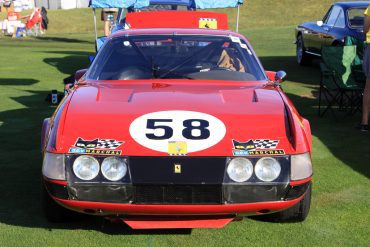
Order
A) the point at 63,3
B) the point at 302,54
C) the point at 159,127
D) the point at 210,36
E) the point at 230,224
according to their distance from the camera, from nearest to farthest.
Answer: the point at 159,127, the point at 230,224, the point at 210,36, the point at 302,54, the point at 63,3

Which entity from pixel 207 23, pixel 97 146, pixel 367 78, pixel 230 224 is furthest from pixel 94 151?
pixel 207 23

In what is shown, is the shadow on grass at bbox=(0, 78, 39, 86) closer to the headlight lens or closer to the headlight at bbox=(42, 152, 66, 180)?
the headlight at bbox=(42, 152, 66, 180)

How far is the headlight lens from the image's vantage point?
340cm

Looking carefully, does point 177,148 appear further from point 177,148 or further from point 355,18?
point 355,18

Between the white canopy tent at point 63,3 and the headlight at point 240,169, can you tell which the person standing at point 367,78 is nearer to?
the headlight at point 240,169

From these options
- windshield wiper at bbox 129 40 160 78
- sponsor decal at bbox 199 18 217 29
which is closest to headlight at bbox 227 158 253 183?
windshield wiper at bbox 129 40 160 78

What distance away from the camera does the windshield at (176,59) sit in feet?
15.3

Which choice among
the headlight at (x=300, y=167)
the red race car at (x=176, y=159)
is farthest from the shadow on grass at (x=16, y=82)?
the headlight at (x=300, y=167)

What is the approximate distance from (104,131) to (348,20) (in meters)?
9.21

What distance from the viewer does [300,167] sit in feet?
11.4

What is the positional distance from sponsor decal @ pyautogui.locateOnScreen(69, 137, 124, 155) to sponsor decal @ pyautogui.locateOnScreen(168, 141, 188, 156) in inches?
12.0

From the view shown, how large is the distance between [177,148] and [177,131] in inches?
5.5

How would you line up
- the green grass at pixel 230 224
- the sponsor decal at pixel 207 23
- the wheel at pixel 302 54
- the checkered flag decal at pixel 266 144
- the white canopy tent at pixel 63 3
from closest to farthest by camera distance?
the checkered flag decal at pixel 266 144
the green grass at pixel 230 224
the sponsor decal at pixel 207 23
the wheel at pixel 302 54
the white canopy tent at pixel 63 3

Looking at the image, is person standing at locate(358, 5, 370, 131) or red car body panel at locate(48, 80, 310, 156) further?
person standing at locate(358, 5, 370, 131)
